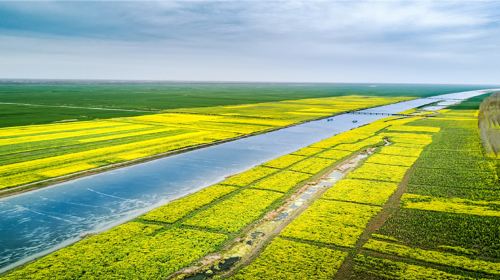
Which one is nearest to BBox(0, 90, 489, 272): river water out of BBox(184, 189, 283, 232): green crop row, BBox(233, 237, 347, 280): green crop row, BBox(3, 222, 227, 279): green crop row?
BBox(3, 222, 227, 279): green crop row

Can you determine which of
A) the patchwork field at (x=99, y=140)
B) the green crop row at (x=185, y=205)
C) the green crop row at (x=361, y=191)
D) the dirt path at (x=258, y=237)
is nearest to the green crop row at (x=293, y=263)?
the dirt path at (x=258, y=237)

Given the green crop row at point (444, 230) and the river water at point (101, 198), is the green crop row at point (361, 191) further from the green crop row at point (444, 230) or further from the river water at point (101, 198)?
the river water at point (101, 198)

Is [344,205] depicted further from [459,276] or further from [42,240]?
[42,240]

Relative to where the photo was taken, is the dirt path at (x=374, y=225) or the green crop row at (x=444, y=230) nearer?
the dirt path at (x=374, y=225)

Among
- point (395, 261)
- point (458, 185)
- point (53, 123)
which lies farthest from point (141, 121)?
point (395, 261)

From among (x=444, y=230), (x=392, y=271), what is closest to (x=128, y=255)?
(x=392, y=271)

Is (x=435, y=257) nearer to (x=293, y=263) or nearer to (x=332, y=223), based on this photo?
(x=332, y=223)
